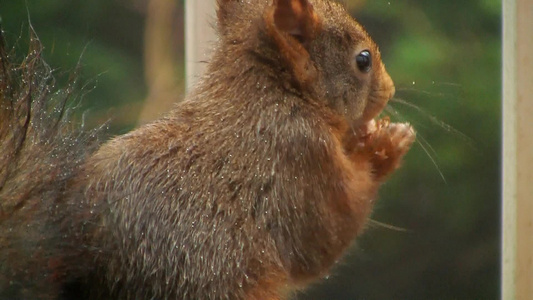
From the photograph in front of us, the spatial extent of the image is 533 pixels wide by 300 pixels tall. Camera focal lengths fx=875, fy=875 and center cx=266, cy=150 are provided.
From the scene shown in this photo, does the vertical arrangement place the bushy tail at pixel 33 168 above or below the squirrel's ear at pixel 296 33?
below

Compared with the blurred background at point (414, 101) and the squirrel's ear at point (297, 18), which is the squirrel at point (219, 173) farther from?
the blurred background at point (414, 101)

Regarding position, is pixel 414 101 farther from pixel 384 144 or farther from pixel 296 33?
pixel 296 33

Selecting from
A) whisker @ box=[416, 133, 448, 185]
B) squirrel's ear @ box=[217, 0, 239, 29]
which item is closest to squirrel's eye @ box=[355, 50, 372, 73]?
squirrel's ear @ box=[217, 0, 239, 29]

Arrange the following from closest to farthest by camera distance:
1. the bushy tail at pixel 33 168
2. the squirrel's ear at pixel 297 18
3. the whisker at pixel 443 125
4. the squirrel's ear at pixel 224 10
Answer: the bushy tail at pixel 33 168 < the squirrel's ear at pixel 297 18 < the squirrel's ear at pixel 224 10 < the whisker at pixel 443 125

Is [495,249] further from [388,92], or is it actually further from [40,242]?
[40,242]

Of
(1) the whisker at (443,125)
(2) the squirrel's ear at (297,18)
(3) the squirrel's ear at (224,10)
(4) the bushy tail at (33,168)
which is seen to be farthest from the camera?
(1) the whisker at (443,125)

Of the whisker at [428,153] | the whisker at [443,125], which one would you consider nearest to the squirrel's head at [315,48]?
the whisker at [443,125]

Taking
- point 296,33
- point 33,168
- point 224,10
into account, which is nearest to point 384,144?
point 296,33
